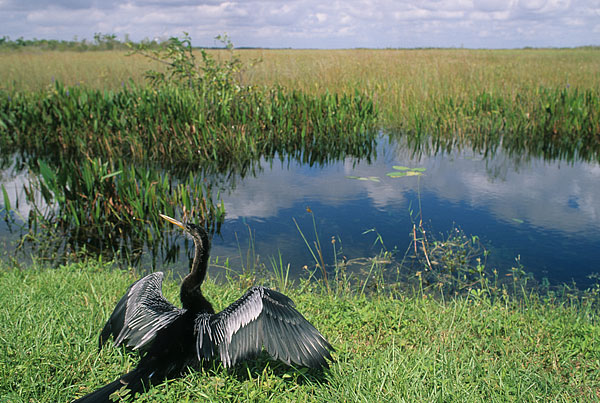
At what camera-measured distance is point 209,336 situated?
224cm

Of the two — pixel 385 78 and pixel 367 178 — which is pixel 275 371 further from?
pixel 385 78

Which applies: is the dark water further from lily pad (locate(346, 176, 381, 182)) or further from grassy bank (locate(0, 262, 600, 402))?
grassy bank (locate(0, 262, 600, 402))

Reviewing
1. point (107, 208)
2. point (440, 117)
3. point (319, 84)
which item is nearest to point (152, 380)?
point (107, 208)

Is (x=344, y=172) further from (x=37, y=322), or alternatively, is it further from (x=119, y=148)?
(x=37, y=322)

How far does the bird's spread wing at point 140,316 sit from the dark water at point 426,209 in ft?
6.77

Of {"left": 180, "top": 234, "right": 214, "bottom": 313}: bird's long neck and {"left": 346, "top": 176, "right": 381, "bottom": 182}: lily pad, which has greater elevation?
{"left": 180, "top": 234, "right": 214, "bottom": 313}: bird's long neck

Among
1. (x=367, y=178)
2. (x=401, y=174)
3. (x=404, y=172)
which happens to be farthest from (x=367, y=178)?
(x=404, y=172)

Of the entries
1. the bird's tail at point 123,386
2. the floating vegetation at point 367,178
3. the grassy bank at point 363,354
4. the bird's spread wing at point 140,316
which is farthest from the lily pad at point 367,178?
the bird's tail at point 123,386

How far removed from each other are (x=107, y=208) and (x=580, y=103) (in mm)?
9054

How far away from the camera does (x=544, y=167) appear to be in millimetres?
7844

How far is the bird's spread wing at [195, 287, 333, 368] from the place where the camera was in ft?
6.95

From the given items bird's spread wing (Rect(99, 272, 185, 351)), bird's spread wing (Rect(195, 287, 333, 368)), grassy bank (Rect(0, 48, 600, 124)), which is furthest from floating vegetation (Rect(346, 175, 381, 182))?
bird's spread wing (Rect(195, 287, 333, 368))

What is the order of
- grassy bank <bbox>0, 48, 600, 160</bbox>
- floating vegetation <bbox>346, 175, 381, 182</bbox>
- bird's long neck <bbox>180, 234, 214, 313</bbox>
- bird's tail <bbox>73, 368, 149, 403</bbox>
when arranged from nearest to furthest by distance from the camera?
bird's tail <bbox>73, 368, 149, 403</bbox>
bird's long neck <bbox>180, 234, 214, 313</bbox>
floating vegetation <bbox>346, 175, 381, 182</bbox>
grassy bank <bbox>0, 48, 600, 160</bbox>

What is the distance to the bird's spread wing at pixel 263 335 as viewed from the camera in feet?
6.95
